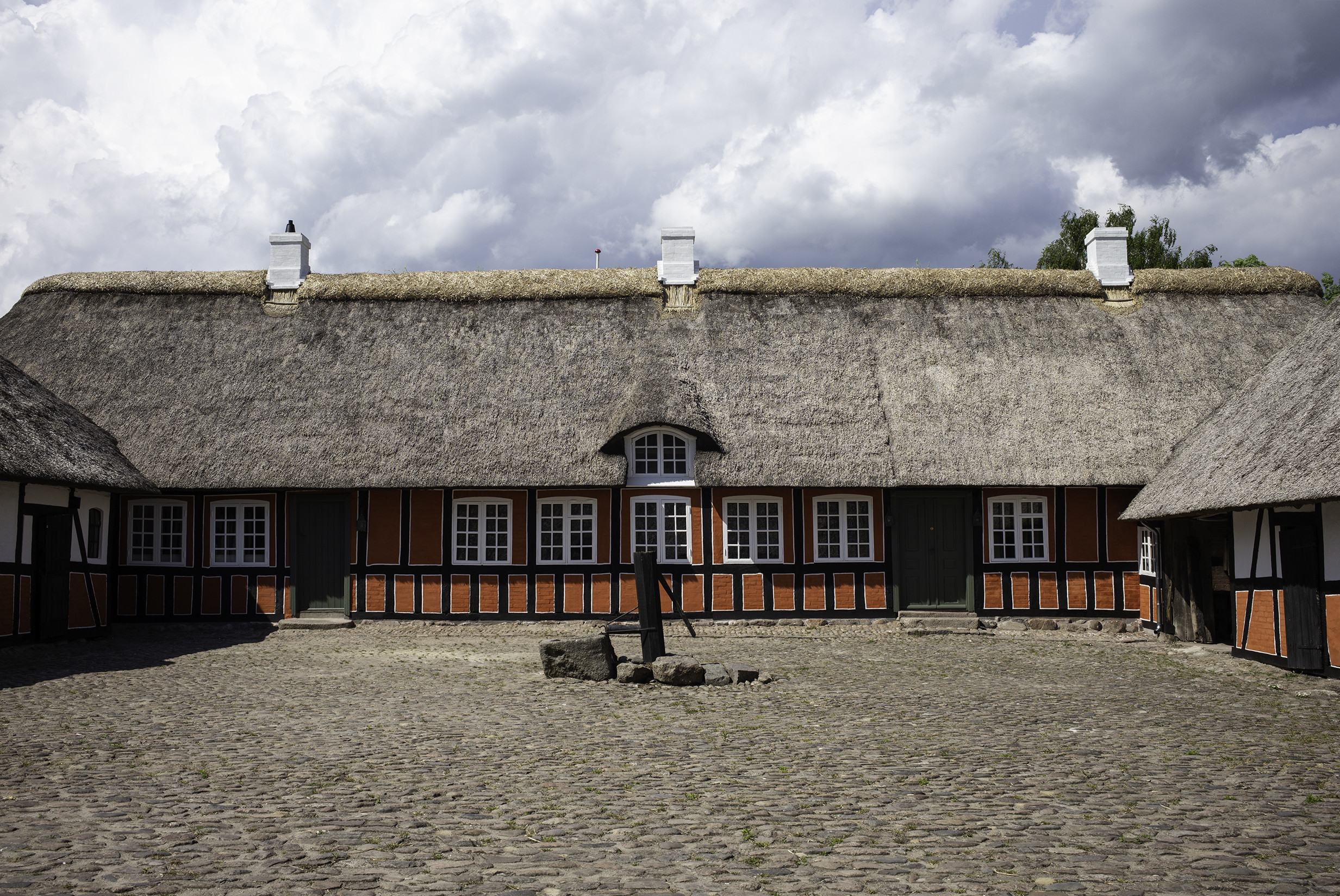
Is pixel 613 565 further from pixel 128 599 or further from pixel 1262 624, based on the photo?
pixel 1262 624

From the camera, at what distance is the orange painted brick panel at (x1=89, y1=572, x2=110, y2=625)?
51.4ft

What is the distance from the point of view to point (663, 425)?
1664 centimetres

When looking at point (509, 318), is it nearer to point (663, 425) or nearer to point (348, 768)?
point (663, 425)

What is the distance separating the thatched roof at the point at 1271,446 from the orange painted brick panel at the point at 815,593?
195 inches

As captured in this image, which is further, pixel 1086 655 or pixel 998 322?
pixel 998 322

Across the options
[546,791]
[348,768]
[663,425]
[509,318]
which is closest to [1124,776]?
[546,791]

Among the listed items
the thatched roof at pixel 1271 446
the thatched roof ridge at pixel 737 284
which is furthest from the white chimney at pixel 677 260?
the thatched roof at pixel 1271 446

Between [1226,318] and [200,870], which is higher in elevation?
[1226,318]

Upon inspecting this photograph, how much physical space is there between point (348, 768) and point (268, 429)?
39.5ft

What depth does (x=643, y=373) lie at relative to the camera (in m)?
17.9

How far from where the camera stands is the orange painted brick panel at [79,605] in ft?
49.4

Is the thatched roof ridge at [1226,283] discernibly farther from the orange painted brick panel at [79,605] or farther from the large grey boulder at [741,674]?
the orange painted brick panel at [79,605]

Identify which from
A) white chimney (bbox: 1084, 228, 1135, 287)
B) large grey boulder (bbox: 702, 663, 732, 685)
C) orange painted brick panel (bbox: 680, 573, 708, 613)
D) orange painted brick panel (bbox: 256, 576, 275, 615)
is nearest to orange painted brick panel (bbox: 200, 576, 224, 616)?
orange painted brick panel (bbox: 256, 576, 275, 615)

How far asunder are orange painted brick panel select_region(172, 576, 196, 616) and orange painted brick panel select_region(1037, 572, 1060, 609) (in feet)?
46.8
